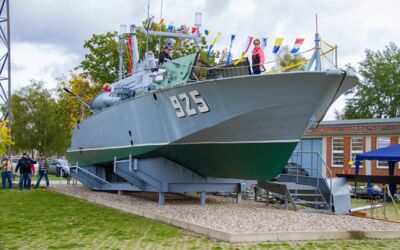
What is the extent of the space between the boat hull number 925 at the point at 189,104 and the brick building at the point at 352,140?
1149 centimetres

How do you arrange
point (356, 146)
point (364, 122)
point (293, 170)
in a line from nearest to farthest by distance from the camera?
1. point (293, 170)
2. point (364, 122)
3. point (356, 146)

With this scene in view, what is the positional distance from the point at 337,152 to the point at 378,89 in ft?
63.6

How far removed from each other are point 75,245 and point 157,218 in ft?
9.52

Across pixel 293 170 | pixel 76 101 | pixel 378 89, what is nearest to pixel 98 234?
pixel 293 170

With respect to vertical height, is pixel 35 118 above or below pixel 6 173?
above

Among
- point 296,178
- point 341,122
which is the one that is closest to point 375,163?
point 341,122

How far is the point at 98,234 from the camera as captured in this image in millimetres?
8195

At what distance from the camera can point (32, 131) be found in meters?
37.8

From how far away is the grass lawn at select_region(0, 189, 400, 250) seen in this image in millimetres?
7293

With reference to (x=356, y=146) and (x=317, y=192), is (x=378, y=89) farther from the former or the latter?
(x=317, y=192)

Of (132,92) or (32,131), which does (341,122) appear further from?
(32,131)

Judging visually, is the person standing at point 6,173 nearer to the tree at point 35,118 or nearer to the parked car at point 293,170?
the parked car at point 293,170

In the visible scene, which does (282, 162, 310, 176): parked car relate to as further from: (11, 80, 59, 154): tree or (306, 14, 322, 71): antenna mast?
(11, 80, 59, 154): tree

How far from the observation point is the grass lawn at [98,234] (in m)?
7.29
